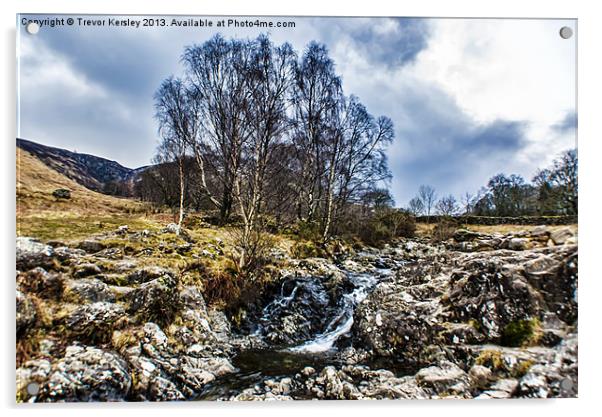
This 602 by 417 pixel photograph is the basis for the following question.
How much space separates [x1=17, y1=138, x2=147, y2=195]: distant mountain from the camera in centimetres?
269

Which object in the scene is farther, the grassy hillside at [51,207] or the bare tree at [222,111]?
the bare tree at [222,111]

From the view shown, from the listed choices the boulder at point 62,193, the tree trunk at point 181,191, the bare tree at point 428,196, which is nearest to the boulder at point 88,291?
the boulder at point 62,193

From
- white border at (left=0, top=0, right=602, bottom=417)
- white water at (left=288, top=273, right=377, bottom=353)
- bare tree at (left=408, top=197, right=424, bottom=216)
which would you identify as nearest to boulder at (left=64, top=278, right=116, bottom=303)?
white border at (left=0, top=0, right=602, bottom=417)

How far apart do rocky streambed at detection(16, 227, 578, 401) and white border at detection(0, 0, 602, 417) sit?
0.14m

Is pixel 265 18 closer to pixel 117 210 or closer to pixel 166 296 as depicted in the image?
pixel 117 210

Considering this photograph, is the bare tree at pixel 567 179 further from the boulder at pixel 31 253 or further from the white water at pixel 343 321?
the boulder at pixel 31 253

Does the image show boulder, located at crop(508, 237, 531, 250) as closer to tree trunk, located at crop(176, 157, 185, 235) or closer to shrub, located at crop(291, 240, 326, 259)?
shrub, located at crop(291, 240, 326, 259)

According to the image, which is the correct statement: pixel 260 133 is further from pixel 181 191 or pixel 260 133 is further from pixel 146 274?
pixel 146 274

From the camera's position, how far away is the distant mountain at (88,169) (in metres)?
2.69

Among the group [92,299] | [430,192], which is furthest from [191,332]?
[430,192]

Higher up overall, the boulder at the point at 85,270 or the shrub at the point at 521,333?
the boulder at the point at 85,270
